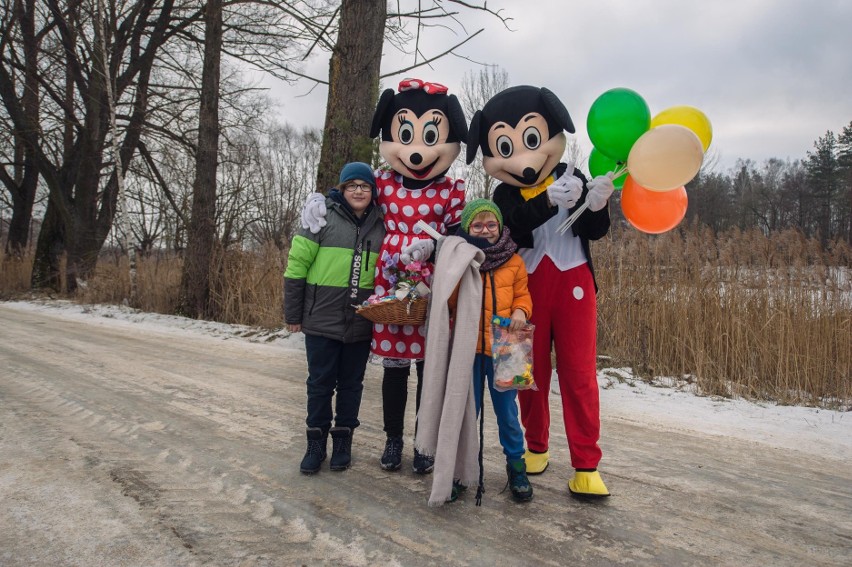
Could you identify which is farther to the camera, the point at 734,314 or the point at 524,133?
the point at 734,314

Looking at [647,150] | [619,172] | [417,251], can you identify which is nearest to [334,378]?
[417,251]

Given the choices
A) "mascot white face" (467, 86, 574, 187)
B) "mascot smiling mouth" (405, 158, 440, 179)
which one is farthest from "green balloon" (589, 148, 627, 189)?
"mascot smiling mouth" (405, 158, 440, 179)

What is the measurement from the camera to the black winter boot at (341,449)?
2.98 metres

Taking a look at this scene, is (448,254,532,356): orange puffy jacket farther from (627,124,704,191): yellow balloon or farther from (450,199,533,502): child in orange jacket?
(627,124,704,191): yellow balloon

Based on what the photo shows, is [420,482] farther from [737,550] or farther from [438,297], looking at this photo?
[737,550]

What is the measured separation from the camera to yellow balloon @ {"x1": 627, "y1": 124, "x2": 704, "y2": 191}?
90.9 inches

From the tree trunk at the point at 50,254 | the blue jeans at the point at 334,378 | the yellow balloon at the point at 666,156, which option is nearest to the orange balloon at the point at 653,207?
the yellow balloon at the point at 666,156

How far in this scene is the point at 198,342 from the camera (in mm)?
7191

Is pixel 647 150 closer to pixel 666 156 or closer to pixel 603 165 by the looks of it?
pixel 666 156

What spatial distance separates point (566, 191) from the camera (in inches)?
99.7

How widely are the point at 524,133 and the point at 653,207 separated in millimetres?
724

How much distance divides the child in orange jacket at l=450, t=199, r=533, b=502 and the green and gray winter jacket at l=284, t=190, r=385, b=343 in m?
0.59

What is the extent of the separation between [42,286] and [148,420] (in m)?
15.2

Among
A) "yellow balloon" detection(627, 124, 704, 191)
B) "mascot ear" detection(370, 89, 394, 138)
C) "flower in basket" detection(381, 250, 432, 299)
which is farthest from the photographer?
"mascot ear" detection(370, 89, 394, 138)
